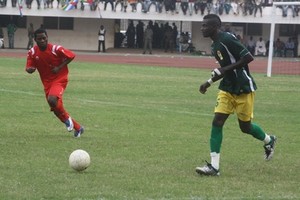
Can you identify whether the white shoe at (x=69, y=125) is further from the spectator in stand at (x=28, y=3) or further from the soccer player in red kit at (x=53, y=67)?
the spectator in stand at (x=28, y=3)

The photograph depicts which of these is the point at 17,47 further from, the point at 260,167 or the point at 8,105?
the point at 260,167

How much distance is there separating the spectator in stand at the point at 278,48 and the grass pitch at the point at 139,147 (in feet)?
98.8

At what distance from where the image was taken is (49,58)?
14.0 meters

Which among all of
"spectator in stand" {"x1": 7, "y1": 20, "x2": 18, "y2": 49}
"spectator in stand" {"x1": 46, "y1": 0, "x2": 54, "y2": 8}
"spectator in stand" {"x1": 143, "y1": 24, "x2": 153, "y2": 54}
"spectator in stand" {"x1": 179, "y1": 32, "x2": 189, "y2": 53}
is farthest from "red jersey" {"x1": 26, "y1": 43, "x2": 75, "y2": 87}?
"spectator in stand" {"x1": 179, "y1": 32, "x2": 189, "y2": 53}

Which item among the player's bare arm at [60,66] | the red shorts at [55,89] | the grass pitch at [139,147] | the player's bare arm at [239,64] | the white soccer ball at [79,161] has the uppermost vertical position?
the player's bare arm at [239,64]

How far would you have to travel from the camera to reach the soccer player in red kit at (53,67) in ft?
45.5

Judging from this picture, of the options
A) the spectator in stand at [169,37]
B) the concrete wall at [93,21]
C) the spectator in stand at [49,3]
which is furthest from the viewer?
the spectator in stand at [169,37]

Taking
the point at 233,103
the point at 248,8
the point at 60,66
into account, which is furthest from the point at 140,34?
the point at 233,103

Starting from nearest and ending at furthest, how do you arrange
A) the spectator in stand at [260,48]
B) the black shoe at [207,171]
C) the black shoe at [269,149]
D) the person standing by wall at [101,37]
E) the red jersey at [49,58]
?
the black shoe at [207,171]
the black shoe at [269,149]
the red jersey at [49,58]
the person standing by wall at [101,37]
the spectator in stand at [260,48]

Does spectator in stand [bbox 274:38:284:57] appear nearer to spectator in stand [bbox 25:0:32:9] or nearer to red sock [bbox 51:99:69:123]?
spectator in stand [bbox 25:0:32:9]

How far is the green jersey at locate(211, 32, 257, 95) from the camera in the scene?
34.4 ft

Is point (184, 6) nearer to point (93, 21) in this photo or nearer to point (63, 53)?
point (93, 21)

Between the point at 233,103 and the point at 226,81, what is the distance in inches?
12.5

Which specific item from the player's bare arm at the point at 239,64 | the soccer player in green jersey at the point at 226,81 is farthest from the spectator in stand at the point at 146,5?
the player's bare arm at the point at 239,64
